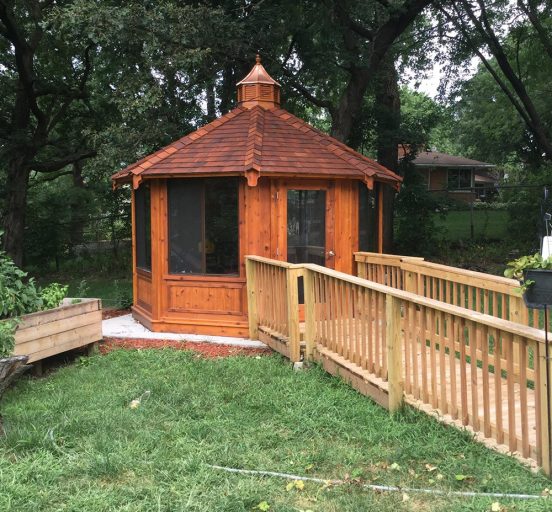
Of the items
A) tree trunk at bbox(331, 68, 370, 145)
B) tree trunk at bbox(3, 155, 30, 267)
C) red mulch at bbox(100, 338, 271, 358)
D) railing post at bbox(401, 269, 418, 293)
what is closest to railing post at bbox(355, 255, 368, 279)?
railing post at bbox(401, 269, 418, 293)

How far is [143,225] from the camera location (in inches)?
331

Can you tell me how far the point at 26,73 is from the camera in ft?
47.1

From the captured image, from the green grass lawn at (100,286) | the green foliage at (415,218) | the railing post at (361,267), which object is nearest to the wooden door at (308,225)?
the railing post at (361,267)

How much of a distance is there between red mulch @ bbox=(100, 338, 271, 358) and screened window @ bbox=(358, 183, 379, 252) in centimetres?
245

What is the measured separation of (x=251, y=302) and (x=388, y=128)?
31.7 ft

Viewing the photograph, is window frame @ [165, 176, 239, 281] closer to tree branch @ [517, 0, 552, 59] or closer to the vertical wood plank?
the vertical wood plank

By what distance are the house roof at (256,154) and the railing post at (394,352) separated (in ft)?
10.2

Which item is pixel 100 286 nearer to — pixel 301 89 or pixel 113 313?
pixel 113 313

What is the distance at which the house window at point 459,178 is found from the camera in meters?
36.5

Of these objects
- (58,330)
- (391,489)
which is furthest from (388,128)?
(391,489)

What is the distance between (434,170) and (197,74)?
26625 mm

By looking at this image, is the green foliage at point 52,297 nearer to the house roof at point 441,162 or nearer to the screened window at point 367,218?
the screened window at point 367,218

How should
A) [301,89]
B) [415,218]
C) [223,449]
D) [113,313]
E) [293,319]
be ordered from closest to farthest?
[223,449], [293,319], [113,313], [301,89], [415,218]

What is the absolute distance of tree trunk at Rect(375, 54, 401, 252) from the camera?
14773 millimetres
